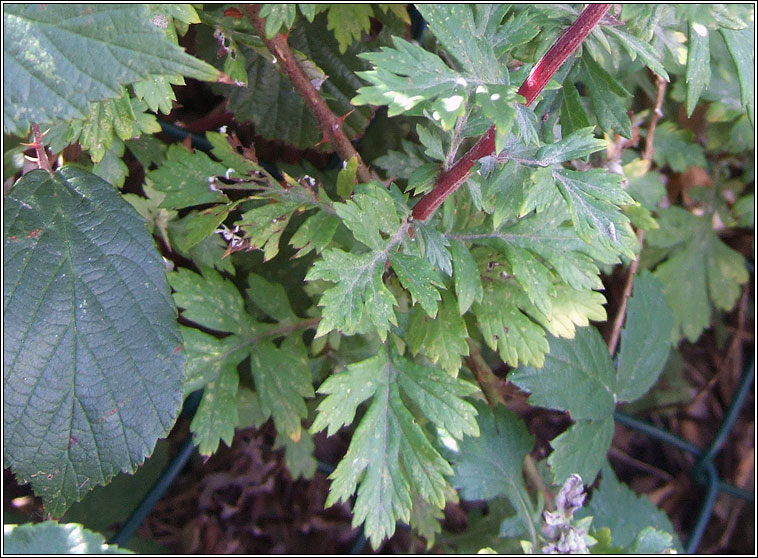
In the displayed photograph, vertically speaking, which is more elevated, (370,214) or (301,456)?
(370,214)

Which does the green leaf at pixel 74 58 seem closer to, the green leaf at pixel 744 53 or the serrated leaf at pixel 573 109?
the serrated leaf at pixel 573 109

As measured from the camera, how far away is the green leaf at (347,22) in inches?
42.4

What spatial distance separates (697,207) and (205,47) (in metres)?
1.66

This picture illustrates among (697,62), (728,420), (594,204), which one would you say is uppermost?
(697,62)

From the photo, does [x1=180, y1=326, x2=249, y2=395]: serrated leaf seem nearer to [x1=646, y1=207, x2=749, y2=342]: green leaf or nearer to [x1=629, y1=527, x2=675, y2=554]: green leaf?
[x1=629, y1=527, x2=675, y2=554]: green leaf

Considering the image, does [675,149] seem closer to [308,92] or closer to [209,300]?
[308,92]

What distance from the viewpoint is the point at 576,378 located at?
142 cm

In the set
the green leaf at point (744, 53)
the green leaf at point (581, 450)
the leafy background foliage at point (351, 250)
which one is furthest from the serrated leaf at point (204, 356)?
the green leaf at point (744, 53)

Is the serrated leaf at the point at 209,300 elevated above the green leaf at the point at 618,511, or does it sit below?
above

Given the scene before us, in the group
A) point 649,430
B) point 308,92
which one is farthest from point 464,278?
point 649,430

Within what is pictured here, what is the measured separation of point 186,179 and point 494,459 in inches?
35.1

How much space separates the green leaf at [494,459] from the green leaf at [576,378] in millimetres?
106

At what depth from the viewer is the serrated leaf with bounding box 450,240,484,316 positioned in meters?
1.02

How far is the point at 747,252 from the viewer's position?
7.21 ft
